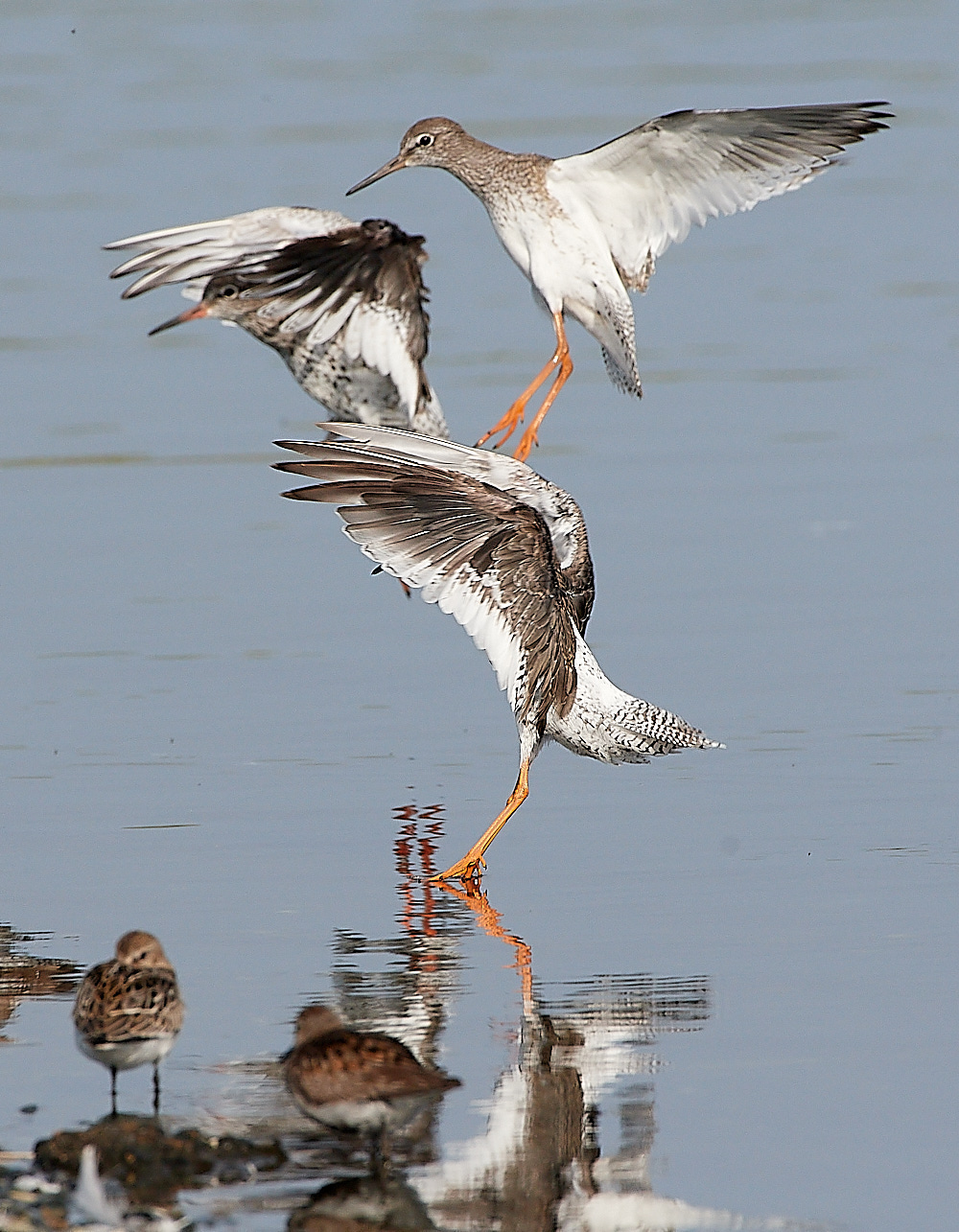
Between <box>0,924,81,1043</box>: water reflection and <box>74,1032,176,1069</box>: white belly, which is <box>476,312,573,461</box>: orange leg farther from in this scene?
<box>74,1032,176,1069</box>: white belly

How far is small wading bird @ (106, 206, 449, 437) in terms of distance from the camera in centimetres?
1088

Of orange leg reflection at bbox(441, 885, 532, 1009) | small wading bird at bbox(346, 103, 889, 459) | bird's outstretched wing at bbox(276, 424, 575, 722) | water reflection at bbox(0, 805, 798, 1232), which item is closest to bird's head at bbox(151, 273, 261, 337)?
small wading bird at bbox(346, 103, 889, 459)

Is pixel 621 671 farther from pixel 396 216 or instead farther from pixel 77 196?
pixel 77 196

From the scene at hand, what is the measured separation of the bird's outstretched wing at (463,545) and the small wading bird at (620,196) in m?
2.23

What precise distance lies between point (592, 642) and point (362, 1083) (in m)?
5.53

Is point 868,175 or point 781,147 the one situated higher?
point 868,175

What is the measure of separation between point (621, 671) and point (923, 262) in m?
8.83

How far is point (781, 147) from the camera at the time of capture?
34.1 feet

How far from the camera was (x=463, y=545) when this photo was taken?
787cm

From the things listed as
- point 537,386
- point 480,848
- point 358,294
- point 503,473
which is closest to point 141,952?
point 480,848

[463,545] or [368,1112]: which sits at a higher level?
[463,545]

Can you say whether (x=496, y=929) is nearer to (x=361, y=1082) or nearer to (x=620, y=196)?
(x=361, y=1082)

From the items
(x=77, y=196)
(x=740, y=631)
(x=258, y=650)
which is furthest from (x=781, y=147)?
(x=77, y=196)

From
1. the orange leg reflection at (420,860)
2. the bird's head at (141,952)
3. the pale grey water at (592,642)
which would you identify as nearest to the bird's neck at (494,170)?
the pale grey water at (592,642)
